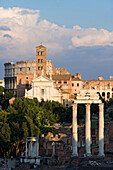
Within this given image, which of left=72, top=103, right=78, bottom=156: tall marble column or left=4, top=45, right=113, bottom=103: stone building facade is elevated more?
left=4, top=45, right=113, bottom=103: stone building facade

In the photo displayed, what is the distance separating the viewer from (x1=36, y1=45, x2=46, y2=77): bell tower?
125688 mm

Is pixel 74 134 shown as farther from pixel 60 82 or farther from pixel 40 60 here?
pixel 60 82

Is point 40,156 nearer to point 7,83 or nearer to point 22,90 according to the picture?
point 22,90

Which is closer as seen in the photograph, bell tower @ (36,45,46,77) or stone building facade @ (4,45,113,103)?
stone building facade @ (4,45,113,103)

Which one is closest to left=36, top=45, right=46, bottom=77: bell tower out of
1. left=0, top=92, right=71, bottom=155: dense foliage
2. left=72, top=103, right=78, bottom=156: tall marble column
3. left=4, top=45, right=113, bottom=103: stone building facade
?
left=4, top=45, right=113, bottom=103: stone building facade

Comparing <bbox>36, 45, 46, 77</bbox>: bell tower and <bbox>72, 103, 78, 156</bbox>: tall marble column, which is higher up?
<bbox>36, 45, 46, 77</bbox>: bell tower

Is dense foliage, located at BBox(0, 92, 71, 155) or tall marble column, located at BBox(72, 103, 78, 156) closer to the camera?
tall marble column, located at BBox(72, 103, 78, 156)

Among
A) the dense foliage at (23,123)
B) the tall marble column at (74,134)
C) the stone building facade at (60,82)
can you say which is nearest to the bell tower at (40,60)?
the stone building facade at (60,82)

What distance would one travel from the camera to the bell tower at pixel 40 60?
412 ft

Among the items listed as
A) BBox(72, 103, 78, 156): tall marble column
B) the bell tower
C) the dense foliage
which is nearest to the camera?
BBox(72, 103, 78, 156): tall marble column

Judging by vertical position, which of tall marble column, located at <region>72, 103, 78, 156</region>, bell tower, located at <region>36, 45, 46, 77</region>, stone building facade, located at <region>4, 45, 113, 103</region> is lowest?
tall marble column, located at <region>72, 103, 78, 156</region>

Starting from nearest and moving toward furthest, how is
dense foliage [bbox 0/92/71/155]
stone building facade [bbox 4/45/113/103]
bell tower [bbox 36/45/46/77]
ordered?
dense foliage [bbox 0/92/71/155] < stone building facade [bbox 4/45/113/103] < bell tower [bbox 36/45/46/77]

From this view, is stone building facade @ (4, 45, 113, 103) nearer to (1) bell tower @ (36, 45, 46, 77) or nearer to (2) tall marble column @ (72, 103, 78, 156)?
(1) bell tower @ (36, 45, 46, 77)

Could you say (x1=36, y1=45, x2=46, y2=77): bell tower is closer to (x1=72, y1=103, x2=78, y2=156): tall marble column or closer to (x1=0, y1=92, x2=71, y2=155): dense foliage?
(x1=0, y1=92, x2=71, y2=155): dense foliage
